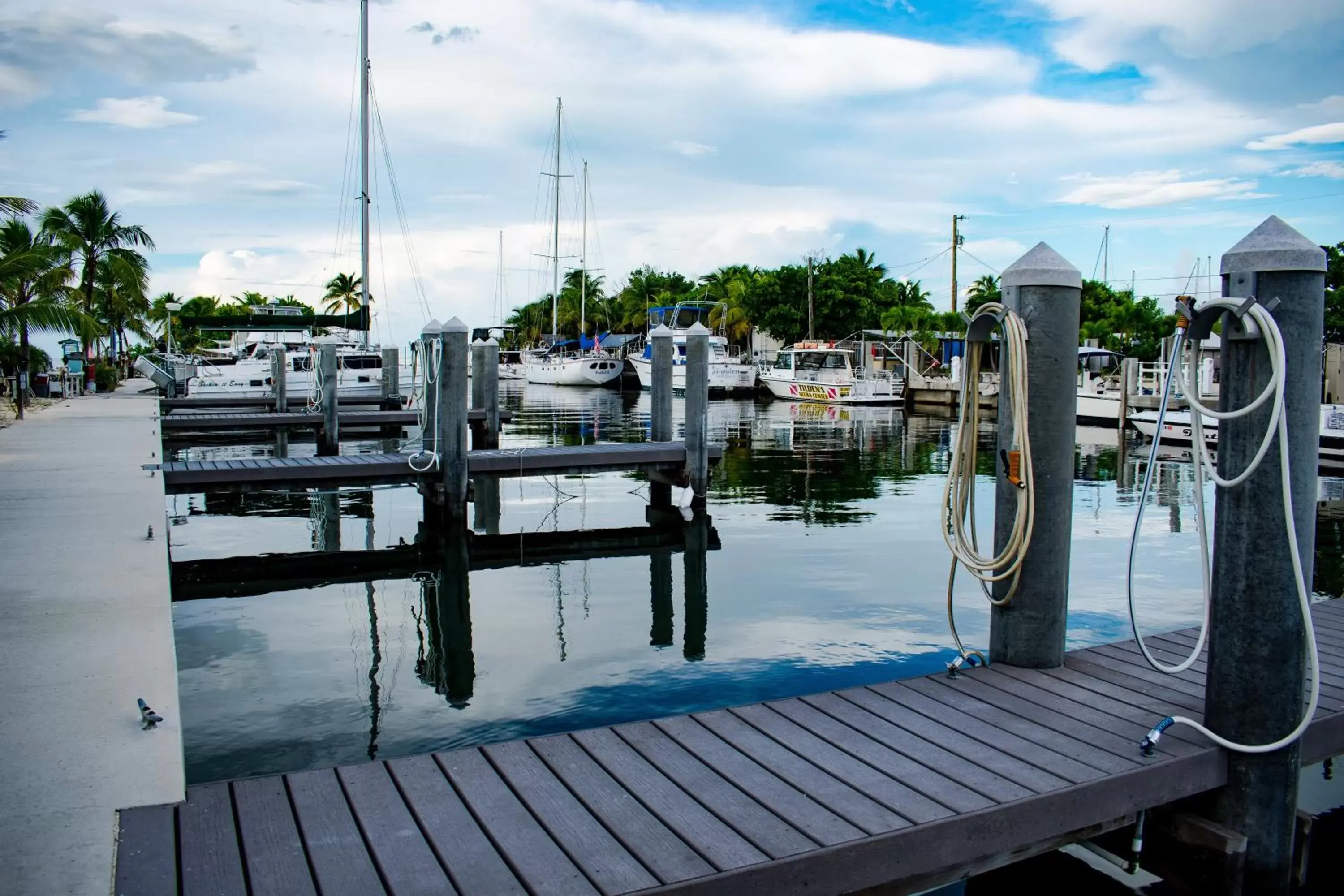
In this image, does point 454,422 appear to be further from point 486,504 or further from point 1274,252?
point 1274,252

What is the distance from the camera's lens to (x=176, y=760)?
4.00 m

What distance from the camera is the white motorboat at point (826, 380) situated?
1619 inches

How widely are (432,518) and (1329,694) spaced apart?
10.1 m

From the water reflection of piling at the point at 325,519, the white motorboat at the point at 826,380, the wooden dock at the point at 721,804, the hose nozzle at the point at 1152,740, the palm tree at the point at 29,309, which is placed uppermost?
the palm tree at the point at 29,309

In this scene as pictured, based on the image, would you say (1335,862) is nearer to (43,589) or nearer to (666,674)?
(666,674)

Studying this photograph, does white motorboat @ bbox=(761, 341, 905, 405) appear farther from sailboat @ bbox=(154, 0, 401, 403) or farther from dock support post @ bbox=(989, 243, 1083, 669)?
dock support post @ bbox=(989, 243, 1083, 669)

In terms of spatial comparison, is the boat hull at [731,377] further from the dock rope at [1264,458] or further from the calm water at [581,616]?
the dock rope at [1264,458]

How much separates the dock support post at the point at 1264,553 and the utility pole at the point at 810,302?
52.0m

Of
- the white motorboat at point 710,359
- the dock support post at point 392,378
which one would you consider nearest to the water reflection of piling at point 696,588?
the dock support post at point 392,378

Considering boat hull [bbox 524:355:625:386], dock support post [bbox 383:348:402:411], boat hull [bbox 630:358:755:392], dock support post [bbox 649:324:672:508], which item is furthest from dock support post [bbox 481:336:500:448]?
boat hull [bbox 524:355:625:386]

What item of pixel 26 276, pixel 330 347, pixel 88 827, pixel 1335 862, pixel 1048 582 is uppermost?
pixel 26 276

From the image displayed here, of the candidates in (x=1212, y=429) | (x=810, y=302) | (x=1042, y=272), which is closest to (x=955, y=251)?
(x=810, y=302)

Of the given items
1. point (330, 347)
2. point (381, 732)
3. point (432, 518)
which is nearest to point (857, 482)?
point (432, 518)

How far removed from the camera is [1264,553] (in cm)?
386
